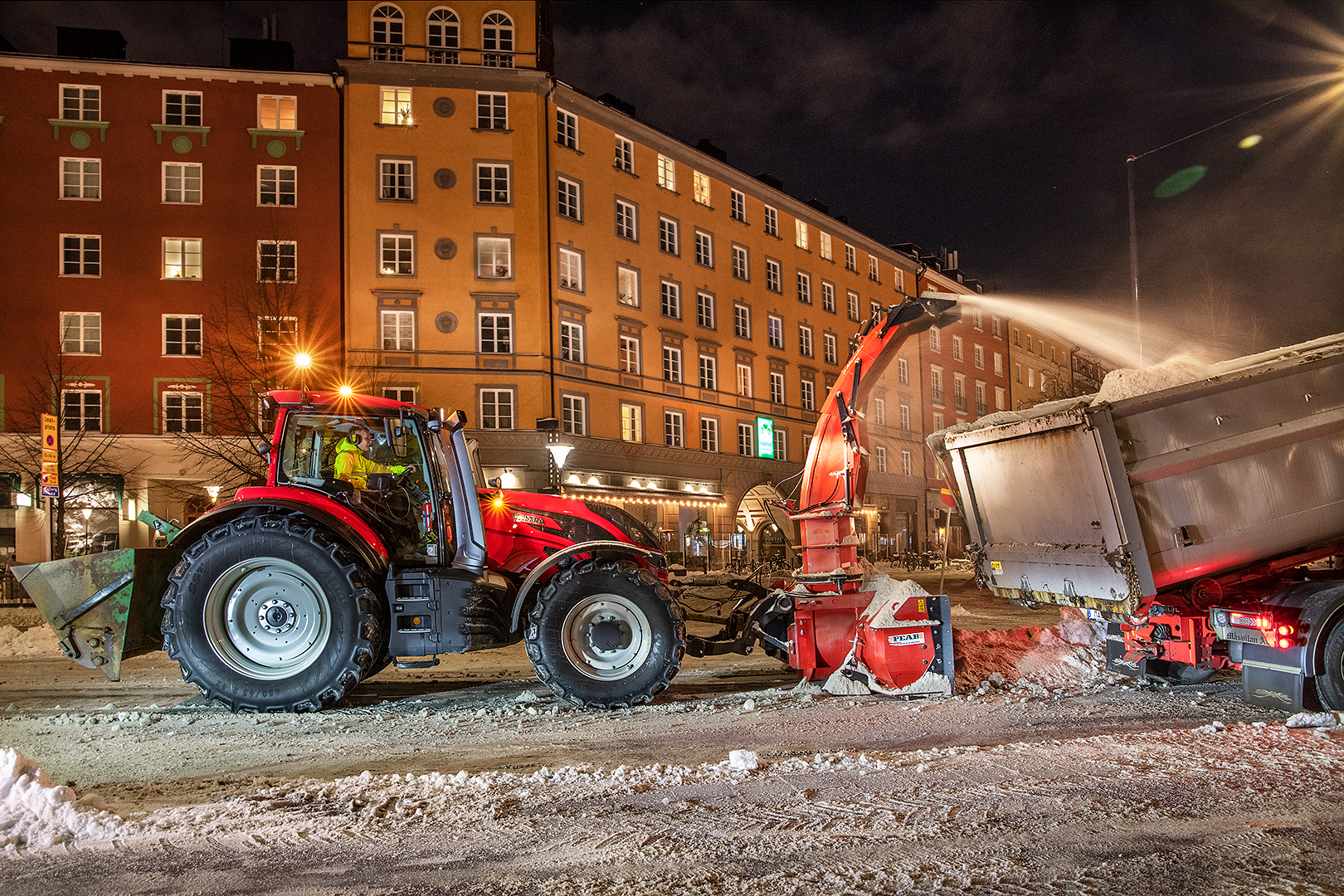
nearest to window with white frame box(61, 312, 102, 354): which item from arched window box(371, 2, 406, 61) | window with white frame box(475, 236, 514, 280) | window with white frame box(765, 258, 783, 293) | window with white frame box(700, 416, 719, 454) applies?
window with white frame box(475, 236, 514, 280)

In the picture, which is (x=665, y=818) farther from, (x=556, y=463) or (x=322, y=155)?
(x=322, y=155)

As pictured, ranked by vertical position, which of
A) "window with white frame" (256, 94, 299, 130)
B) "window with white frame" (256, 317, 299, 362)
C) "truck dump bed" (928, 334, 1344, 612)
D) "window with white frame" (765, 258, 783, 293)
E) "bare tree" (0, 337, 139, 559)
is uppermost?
"window with white frame" (256, 94, 299, 130)

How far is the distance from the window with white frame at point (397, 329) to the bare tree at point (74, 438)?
28.3 ft

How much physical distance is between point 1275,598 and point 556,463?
42.7 feet

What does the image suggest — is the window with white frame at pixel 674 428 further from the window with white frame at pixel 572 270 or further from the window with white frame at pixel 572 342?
the window with white frame at pixel 572 270

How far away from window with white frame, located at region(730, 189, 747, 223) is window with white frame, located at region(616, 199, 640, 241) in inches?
260

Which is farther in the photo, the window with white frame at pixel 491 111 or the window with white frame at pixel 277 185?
the window with white frame at pixel 491 111

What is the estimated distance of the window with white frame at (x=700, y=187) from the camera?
3866cm

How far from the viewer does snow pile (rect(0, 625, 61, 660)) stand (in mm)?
12820

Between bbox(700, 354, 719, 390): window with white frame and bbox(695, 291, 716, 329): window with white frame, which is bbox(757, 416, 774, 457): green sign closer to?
bbox(700, 354, 719, 390): window with white frame

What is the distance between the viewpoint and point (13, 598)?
21000mm

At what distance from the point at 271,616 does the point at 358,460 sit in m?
1.49

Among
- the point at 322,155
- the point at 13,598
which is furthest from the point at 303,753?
the point at 322,155

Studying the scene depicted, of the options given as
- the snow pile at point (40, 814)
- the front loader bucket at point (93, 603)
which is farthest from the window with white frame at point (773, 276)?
the snow pile at point (40, 814)
